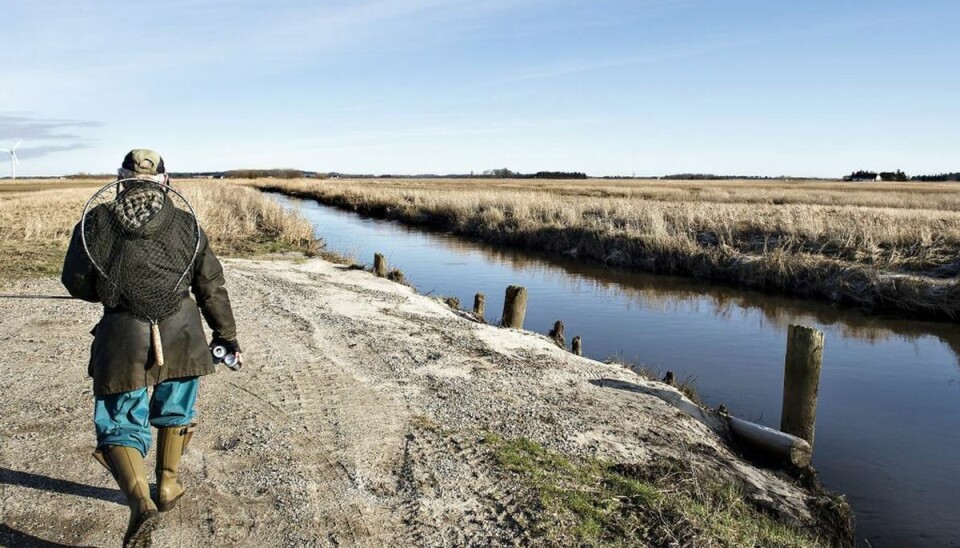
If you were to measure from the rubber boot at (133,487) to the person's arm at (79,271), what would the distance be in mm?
815

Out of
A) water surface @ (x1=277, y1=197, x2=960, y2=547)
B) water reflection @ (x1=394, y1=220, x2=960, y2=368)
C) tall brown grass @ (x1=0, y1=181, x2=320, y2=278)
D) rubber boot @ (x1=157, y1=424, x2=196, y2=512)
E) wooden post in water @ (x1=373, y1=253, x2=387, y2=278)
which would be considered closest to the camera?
rubber boot @ (x1=157, y1=424, x2=196, y2=512)

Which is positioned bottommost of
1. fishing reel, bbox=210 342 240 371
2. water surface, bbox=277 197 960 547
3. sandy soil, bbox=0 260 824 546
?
water surface, bbox=277 197 960 547

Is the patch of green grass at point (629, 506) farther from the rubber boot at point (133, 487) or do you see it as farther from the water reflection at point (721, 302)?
the water reflection at point (721, 302)

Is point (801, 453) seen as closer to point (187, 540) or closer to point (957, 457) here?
point (957, 457)

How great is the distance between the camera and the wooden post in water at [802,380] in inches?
280

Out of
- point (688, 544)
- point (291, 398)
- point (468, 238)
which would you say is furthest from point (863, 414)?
point (468, 238)

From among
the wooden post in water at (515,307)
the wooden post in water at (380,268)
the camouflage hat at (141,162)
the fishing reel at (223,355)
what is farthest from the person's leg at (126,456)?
the wooden post in water at (380,268)

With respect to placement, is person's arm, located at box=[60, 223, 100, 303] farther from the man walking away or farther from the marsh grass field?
the marsh grass field

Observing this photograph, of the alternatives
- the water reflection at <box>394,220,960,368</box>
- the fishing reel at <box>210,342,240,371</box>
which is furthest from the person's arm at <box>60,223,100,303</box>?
the water reflection at <box>394,220,960,368</box>

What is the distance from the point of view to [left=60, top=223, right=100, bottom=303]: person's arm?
3596mm

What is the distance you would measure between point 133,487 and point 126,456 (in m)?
0.17

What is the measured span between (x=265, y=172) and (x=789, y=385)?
14165cm

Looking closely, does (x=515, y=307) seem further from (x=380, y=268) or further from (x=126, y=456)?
(x=126, y=456)

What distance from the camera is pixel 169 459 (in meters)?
4.05
